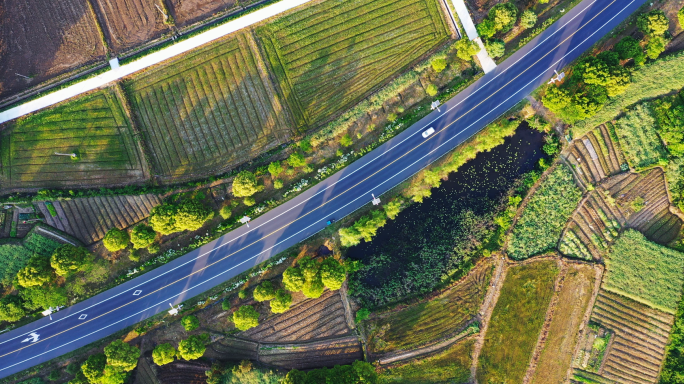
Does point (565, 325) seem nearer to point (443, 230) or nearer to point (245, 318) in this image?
point (443, 230)

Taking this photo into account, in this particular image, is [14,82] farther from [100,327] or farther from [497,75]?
[497,75]

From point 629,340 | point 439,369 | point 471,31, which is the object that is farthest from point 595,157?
point 439,369

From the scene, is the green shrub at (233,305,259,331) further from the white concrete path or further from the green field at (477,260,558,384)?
the white concrete path

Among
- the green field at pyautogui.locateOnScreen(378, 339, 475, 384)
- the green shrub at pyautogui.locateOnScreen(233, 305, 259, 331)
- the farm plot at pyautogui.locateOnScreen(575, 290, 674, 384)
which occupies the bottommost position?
the farm plot at pyautogui.locateOnScreen(575, 290, 674, 384)

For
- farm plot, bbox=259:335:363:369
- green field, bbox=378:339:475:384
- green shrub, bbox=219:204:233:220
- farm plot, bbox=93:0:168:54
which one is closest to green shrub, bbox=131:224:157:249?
green shrub, bbox=219:204:233:220

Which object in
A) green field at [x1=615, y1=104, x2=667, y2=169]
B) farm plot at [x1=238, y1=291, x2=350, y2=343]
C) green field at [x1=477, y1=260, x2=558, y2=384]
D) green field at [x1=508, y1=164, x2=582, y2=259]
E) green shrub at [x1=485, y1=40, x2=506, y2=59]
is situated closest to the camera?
green shrub at [x1=485, y1=40, x2=506, y2=59]

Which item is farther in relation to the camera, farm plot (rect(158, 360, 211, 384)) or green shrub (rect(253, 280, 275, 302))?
farm plot (rect(158, 360, 211, 384))
